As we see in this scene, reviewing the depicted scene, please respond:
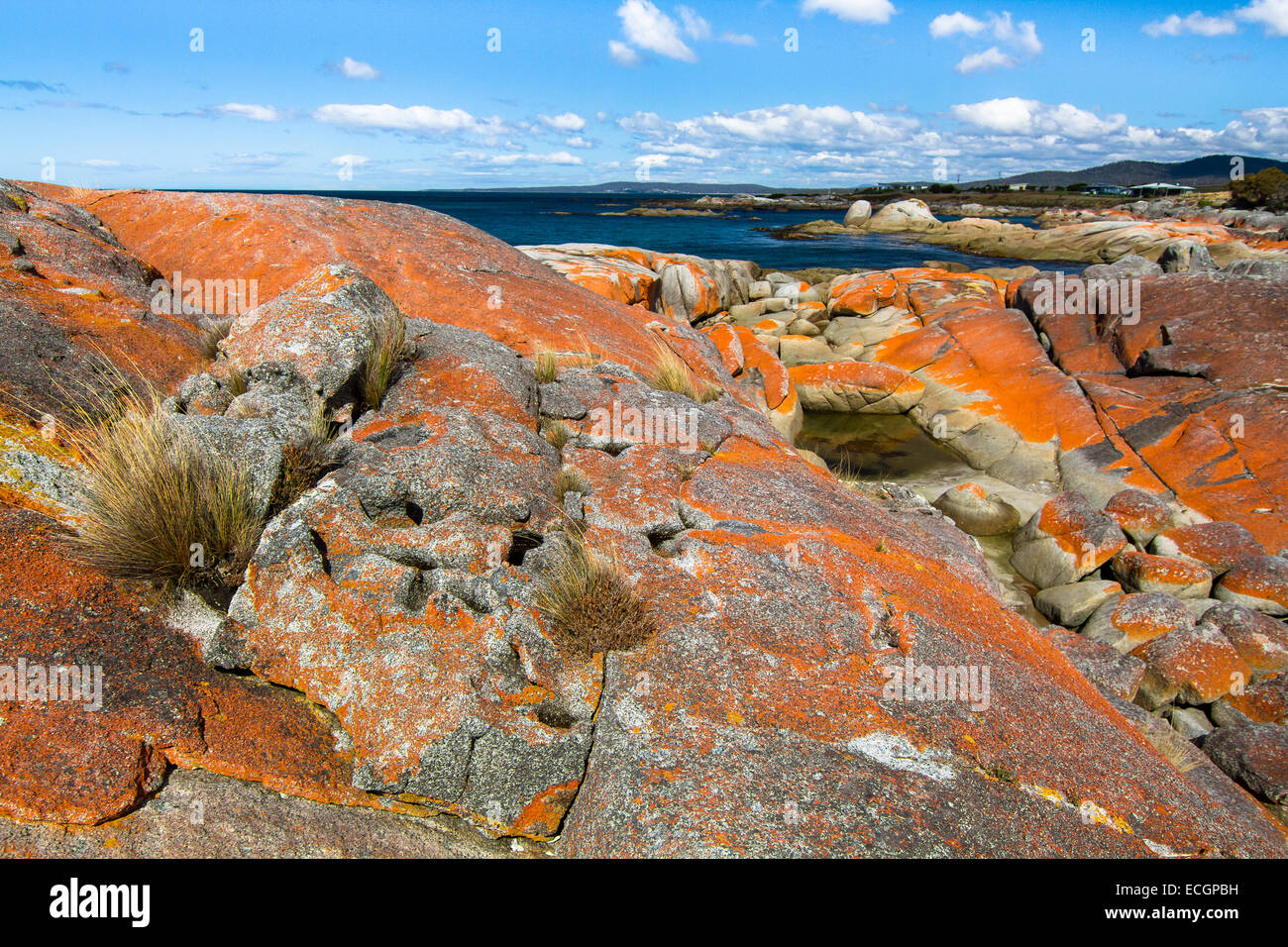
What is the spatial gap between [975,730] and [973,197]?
15329 centimetres

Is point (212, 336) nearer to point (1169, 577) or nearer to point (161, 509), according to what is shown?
point (161, 509)

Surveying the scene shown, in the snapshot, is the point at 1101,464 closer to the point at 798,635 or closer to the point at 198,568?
the point at 798,635

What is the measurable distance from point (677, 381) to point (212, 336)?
14.4 feet

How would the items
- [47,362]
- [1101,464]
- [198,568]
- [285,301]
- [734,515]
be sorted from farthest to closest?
[1101,464]
[285,301]
[734,515]
[47,362]
[198,568]

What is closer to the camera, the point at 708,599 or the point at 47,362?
the point at 708,599

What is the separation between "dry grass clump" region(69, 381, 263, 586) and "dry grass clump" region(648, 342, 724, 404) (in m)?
4.24

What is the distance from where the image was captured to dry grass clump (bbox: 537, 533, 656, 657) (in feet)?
11.8

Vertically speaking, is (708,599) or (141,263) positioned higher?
(141,263)

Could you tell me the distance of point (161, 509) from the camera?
3.32m

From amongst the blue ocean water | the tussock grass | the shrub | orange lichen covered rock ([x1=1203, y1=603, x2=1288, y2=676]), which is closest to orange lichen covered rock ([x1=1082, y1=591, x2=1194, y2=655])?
orange lichen covered rock ([x1=1203, y1=603, x2=1288, y2=676])

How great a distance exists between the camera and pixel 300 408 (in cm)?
453

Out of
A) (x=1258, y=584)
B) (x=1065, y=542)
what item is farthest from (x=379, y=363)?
(x=1258, y=584)

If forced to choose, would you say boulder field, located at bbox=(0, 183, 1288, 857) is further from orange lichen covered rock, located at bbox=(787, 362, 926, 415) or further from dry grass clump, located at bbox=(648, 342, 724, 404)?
orange lichen covered rock, located at bbox=(787, 362, 926, 415)
